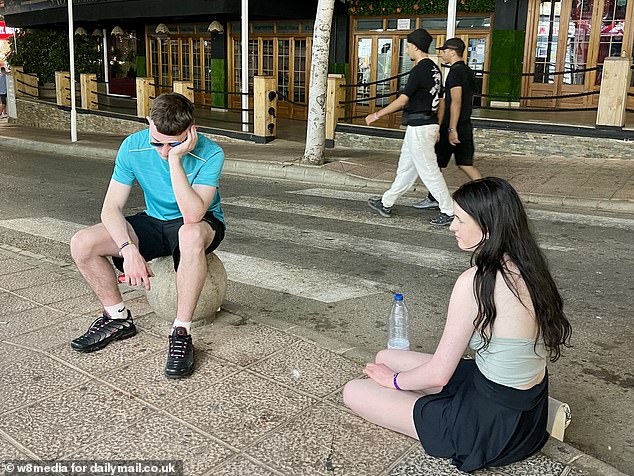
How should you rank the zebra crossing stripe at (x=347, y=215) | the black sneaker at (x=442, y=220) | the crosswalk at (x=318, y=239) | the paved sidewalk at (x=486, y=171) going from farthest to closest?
the paved sidewalk at (x=486, y=171), the black sneaker at (x=442, y=220), the zebra crossing stripe at (x=347, y=215), the crosswalk at (x=318, y=239)

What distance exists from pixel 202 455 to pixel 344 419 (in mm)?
684

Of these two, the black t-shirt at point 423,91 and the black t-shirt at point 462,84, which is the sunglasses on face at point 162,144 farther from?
the black t-shirt at point 462,84

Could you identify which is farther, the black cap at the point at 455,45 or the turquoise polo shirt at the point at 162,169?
the black cap at the point at 455,45

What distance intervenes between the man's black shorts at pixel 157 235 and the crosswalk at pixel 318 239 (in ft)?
4.98

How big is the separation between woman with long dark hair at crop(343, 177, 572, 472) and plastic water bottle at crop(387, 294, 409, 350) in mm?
1084

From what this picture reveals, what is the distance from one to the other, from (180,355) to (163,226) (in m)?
0.92

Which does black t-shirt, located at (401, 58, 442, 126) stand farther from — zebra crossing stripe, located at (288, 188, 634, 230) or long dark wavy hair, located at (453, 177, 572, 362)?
long dark wavy hair, located at (453, 177, 572, 362)

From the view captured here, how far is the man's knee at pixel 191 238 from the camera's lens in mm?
3793

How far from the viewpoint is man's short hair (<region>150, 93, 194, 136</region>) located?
3.74 meters

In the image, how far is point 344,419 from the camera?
10.6 feet

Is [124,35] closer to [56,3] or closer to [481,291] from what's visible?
[56,3]

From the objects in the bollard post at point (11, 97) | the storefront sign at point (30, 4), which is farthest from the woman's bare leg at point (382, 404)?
the bollard post at point (11, 97)

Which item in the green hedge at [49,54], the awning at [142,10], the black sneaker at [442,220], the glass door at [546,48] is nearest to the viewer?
the black sneaker at [442,220]

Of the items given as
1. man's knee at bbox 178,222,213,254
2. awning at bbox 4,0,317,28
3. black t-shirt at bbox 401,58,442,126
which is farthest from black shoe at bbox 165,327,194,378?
awning at bbox 4,0,317,28
